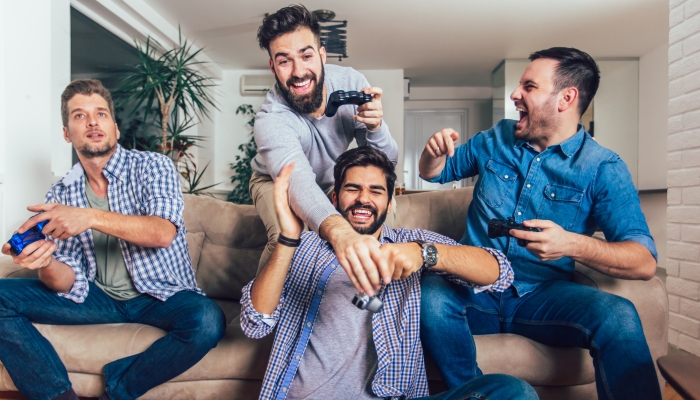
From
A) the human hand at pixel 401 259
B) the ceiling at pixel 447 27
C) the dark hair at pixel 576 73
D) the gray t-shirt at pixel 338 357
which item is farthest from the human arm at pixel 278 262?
the ceiling at pixel 447 27

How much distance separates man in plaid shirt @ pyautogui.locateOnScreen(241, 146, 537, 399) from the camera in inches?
51.9

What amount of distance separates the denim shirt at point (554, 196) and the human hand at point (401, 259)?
58cm

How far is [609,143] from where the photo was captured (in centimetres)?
630

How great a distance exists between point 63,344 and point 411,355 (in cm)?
119

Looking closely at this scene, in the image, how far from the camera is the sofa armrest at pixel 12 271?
6.09 ft

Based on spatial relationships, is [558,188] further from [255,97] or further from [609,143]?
[255,97]

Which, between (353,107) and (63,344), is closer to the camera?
(63,344)

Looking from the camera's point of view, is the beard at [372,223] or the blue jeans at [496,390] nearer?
the blue jeans at [496,390]

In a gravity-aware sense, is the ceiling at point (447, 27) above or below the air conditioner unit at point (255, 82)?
above

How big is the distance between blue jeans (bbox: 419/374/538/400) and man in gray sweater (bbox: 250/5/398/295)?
57 centimetres

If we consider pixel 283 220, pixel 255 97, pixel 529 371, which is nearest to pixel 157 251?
pixel 283 220

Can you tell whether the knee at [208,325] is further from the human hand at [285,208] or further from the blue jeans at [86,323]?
the human hand at [285,208]

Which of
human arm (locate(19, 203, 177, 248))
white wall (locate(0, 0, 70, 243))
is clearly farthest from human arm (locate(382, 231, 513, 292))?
white wall (locate(0, 0, 70, 243))

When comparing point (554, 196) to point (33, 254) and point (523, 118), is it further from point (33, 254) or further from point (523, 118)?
point (33, 254)
